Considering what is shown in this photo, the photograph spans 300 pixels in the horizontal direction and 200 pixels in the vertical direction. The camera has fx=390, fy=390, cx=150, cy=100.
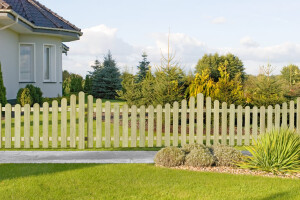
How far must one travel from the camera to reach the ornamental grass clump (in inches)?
282

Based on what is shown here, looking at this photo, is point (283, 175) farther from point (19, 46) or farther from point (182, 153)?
point (19, 46)

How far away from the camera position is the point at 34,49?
19.8 meters

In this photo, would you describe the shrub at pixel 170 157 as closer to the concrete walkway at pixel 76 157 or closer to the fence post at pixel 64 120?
the concrete walkway at pixel 76 157

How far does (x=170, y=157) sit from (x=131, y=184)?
144 cm

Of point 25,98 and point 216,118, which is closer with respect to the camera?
point 216,118

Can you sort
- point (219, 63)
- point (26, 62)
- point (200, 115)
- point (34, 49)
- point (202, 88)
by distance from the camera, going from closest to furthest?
point (200, 115) → point (202, 88) → point (34, 49) → point (26, 62) → point (219, 63)

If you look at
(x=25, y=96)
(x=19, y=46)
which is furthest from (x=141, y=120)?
(x=19, y=46)

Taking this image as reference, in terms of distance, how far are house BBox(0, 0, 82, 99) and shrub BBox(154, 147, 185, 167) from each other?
38.8 ft

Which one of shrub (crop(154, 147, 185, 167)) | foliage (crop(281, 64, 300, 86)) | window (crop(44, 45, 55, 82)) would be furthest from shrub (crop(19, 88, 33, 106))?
foliage (crop(281, 64, 300, 86))

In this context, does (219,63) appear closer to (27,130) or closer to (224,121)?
(224,121)

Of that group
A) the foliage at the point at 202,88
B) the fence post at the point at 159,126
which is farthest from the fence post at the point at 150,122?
the foliage at the point at 202,88

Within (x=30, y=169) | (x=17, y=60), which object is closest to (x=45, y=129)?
(x=30, y=169)

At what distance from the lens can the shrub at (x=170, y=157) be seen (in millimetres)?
7430

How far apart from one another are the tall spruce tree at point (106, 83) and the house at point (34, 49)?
8.47 metres
